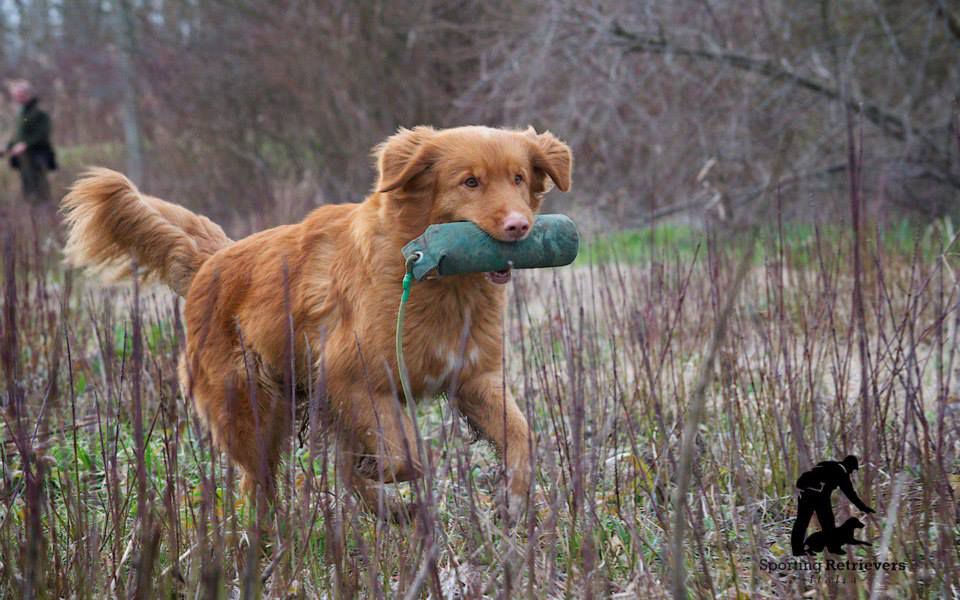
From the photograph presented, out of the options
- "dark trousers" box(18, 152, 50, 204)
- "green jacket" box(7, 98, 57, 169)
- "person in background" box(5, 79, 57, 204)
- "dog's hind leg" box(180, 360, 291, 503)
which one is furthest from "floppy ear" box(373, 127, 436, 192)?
"green jacket" box(7, 98, 57, 169)

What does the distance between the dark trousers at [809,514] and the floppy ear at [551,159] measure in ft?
5.47

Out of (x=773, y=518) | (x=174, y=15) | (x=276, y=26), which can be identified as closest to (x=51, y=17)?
(x=174, y=15)

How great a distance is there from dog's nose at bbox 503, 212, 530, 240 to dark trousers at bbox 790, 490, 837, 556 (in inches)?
50.5

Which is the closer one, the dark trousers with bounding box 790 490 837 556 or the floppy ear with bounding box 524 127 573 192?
the dark trousers with bounding box 790 490 837 556

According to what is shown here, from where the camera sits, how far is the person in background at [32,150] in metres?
14.3

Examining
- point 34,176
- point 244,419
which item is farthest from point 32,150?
point 244,419

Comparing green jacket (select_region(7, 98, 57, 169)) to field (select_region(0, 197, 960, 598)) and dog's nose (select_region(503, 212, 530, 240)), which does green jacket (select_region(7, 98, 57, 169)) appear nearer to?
field (select_region(0, 197, 960, 598))

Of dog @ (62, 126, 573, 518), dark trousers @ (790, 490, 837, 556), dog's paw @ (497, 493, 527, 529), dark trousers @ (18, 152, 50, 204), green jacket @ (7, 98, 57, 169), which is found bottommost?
dog's paw @ (497, 493, 527, 529)

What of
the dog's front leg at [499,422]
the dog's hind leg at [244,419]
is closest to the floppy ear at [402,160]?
the dog's front leg at [499,422]

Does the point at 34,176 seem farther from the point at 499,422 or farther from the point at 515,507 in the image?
the point at 515,507

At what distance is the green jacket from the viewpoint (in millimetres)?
14383

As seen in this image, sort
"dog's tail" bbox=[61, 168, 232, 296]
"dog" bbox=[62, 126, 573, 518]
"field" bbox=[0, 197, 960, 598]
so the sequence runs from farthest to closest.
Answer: "dog's tail" bbox=[61, 168, 232, 296] → "dog" bbox=[62, 126, 573, 518] → "field" bbox=[0, 197, 960, 598]

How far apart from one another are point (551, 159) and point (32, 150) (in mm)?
13164

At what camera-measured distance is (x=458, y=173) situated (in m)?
3.51
